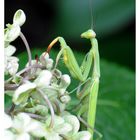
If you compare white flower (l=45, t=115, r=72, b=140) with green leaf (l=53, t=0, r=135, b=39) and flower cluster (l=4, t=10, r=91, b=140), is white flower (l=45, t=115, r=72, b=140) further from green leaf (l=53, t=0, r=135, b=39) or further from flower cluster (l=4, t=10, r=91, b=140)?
green leaf (l=53, t=0, r=135, b=39)

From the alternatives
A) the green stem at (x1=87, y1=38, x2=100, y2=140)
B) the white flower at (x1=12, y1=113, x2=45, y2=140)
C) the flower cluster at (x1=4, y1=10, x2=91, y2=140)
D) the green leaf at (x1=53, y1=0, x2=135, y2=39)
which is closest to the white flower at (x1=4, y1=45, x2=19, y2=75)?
the flower cluster at (x1=4, y1=10, x2=91, y2=140)

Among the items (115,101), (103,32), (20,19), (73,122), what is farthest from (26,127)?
(103,32)

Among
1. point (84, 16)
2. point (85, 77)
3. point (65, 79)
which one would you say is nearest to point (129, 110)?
point (84, 16)

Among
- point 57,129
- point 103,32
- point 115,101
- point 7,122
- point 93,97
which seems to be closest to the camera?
point 7,122

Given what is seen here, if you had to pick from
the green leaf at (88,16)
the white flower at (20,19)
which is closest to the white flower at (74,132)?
the white flower at (20,19)

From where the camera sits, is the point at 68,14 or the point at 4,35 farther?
the point at 68,14

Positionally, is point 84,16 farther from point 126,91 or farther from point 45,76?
point 45,76

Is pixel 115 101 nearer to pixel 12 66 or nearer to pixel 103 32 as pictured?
pixel 103 32
